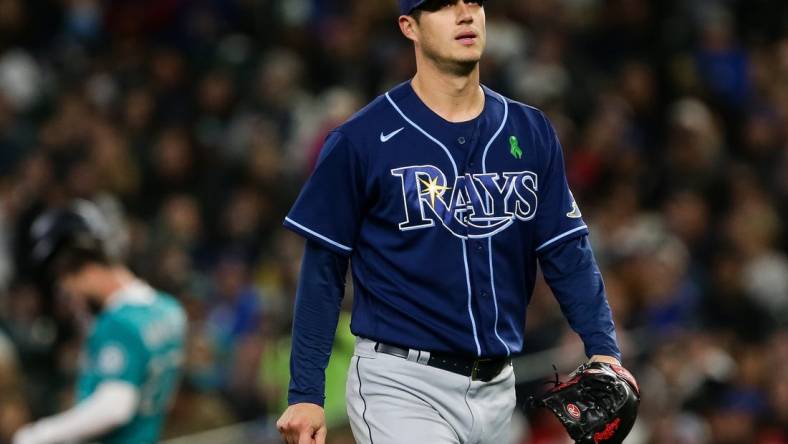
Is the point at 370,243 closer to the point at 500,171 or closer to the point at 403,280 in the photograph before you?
the point at 403,280

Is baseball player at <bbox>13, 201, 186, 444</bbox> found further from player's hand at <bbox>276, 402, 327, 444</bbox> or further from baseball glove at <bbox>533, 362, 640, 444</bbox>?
baseball glove at <bbox>533, 362, 640, 444</bbox>

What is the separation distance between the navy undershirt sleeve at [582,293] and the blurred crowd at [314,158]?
4.46 meters

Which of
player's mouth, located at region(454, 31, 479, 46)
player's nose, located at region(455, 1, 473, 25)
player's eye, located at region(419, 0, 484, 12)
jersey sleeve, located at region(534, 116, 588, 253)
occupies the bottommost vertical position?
jersey sleeve, located at region(534, 116, 588, 253)

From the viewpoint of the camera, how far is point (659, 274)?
32.8 feet

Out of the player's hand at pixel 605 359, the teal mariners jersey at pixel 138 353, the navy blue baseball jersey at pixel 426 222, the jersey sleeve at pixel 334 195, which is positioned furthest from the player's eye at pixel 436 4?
the teal mariners jersey at pixel 138 353

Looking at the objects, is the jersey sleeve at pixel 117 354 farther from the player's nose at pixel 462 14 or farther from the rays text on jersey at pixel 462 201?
the player's nose at pixel 462 14

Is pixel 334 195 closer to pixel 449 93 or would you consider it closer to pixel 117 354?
pixel 449 93

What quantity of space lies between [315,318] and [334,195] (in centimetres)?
38

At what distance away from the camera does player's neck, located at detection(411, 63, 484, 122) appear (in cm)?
456

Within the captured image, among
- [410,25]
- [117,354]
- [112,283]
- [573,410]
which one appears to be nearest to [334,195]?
[410,25]

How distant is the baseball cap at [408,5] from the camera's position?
4488mm

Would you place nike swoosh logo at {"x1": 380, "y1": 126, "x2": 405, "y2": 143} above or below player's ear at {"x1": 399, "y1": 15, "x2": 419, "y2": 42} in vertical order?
below

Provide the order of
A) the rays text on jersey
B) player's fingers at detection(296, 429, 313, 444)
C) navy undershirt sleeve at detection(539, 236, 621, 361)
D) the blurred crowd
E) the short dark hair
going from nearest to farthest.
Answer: player's fingers at detection(296, 429, 313, 444) → the rays text on jersey → navy undershirt sleeve at detection(539, 236, 621, 361) → the short dark hair → the blurred crowd

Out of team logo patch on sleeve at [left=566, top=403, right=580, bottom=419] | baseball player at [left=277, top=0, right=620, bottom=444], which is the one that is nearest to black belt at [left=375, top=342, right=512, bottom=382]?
baseball player at [left=277, top=0, right=620, bottom=444]
